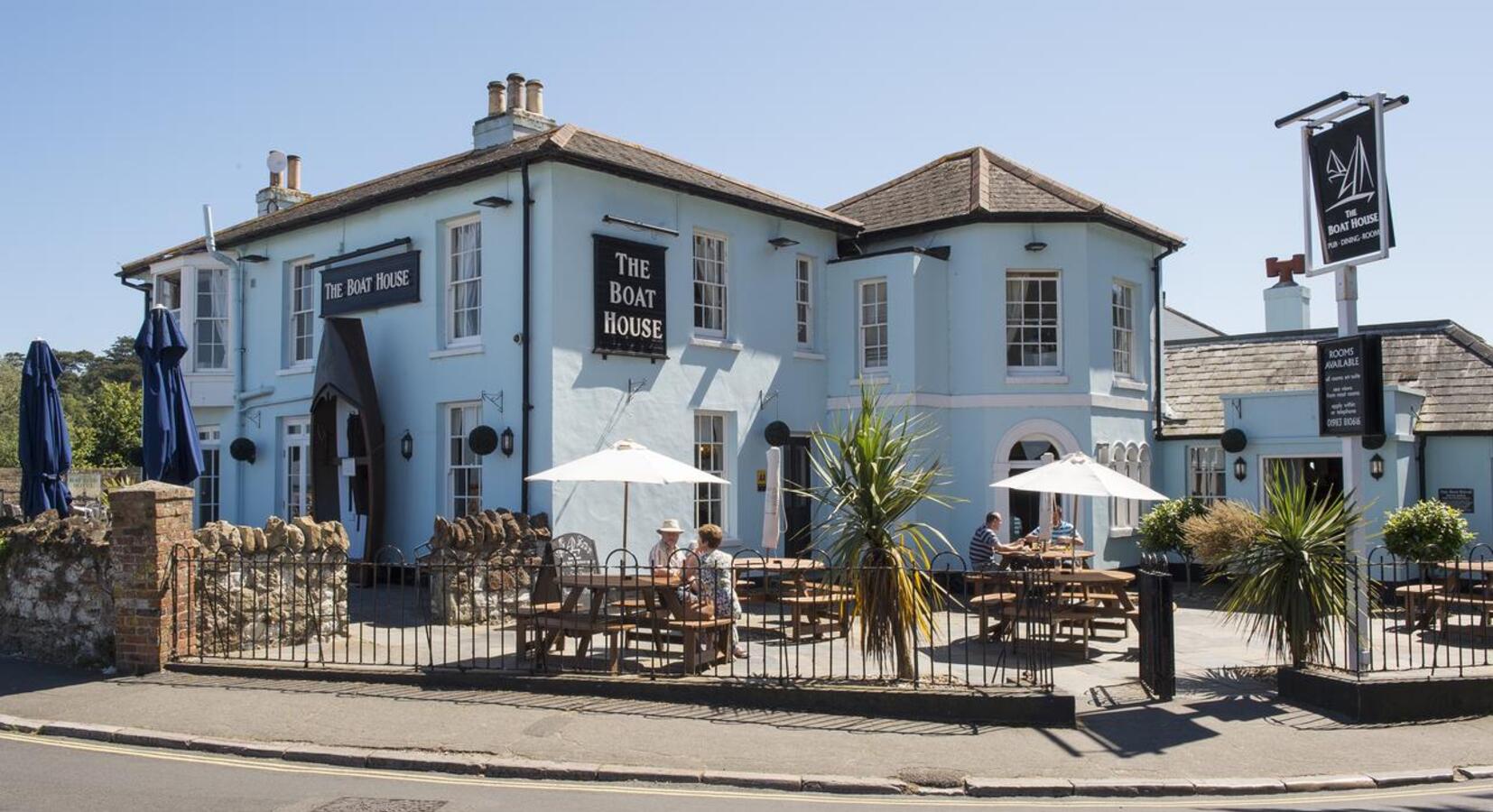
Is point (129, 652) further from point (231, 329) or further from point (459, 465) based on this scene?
point (231, 329)

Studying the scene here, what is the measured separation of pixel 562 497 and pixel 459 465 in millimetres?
2505

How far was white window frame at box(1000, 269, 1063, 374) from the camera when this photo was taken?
20.1 m

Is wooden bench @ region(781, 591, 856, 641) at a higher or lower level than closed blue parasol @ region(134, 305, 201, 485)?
lower

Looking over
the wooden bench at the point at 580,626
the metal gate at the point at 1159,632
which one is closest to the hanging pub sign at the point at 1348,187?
the metal gate at the point at 1159,632


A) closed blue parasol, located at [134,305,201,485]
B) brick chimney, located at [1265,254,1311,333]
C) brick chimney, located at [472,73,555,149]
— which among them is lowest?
closed blue parasol, located at [134,305,201,485]

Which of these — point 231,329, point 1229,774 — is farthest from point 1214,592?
point 231,329

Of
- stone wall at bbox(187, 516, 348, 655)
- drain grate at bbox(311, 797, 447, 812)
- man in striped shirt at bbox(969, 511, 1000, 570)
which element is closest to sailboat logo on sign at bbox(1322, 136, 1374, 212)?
man in striped shirt at bbox(969, 511, 1000, 570)

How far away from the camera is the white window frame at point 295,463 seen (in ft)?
66.2

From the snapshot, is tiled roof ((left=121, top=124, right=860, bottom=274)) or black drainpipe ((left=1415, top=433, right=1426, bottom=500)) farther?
black drainpipe ((left=1415, top=433, right=1426, bottom=500))

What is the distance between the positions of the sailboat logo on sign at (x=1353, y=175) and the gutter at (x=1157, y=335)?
34.1 feet

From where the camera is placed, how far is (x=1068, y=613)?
41.1ft

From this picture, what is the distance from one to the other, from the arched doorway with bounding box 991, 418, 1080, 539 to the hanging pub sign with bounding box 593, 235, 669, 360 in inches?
245

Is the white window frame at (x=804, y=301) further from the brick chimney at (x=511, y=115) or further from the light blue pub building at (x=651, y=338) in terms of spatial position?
the brick chimney at (x=511, y=115)

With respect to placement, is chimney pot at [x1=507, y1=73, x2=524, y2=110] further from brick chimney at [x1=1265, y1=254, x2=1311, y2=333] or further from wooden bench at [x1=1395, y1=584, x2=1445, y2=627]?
brick chimney at [x1=1265, y1=254, x2=1311, y2=333]
